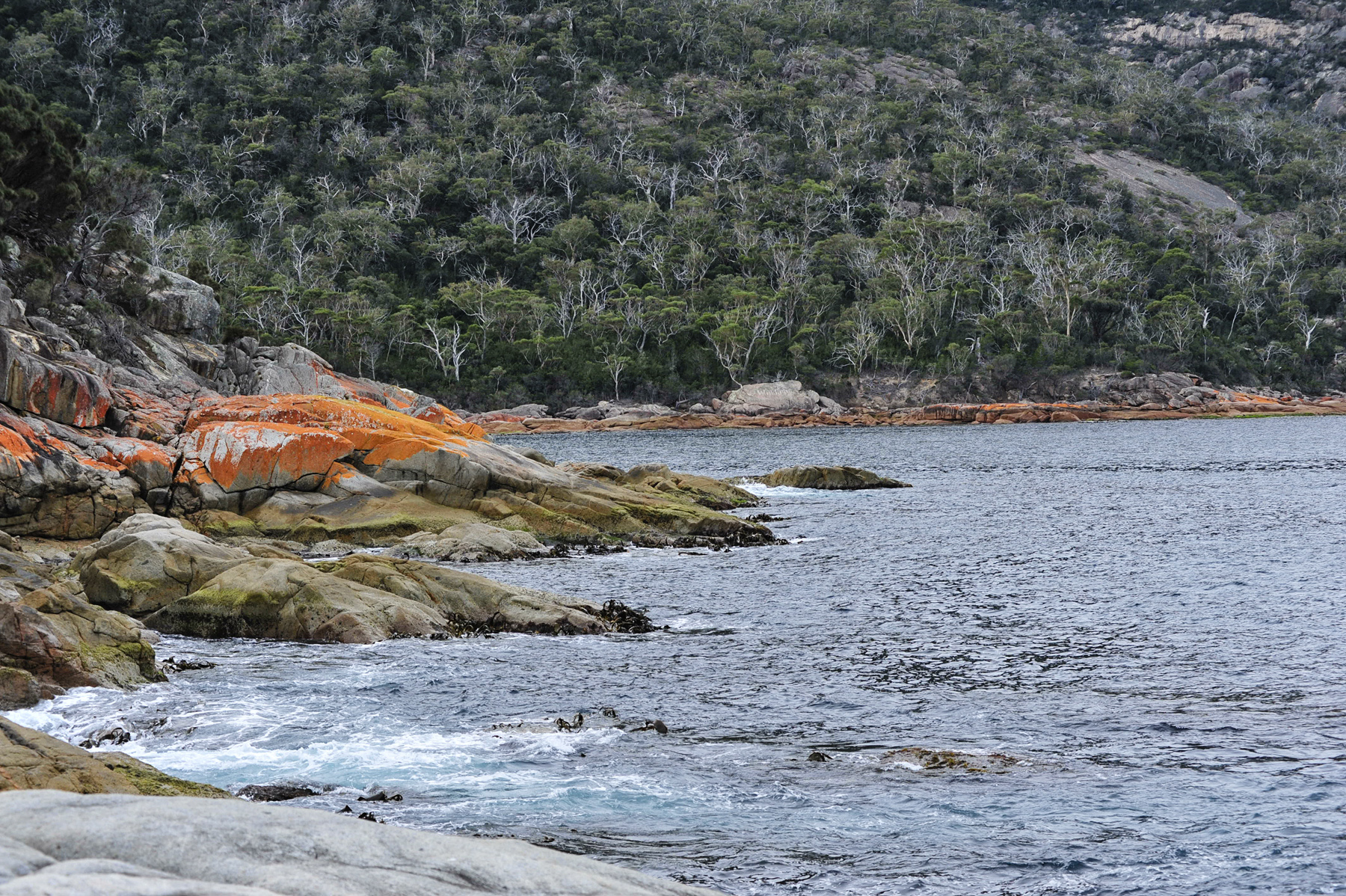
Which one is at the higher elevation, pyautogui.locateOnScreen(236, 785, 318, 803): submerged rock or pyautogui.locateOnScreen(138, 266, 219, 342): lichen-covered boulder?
pyautogui.locateOnScreen(138, 266, 219, 342): lichen-covered boulder

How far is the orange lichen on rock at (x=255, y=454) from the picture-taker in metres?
32.4

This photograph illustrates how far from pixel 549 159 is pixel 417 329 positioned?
44.5 metres

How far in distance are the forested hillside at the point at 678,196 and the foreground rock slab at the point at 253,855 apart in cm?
9105

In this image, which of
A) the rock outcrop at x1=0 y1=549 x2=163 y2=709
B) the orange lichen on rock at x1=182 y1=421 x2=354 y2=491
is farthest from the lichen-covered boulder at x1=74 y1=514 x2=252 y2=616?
the orange lichen on rock at x1=182 y1=421 x2=354 y2=491

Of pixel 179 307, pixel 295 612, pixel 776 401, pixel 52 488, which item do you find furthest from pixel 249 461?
pixel 776 401

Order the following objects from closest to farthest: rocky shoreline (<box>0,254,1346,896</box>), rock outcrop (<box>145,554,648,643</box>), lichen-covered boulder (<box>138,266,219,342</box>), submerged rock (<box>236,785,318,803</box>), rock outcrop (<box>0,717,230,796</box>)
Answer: rocky shoreline (<box>0,254,1346,896</box>) < rock outcrop (<box>0,717,230,796</box>) < submerged rock (<box>236,785,318,803</box>) < rock outcrop (<box>145,554,648,643</box>) < lichen-covered boulder (<box>138,266,219,342</box>)

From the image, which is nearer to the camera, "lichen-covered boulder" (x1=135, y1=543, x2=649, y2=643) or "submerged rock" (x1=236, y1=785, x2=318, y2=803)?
"submerged rock" (x1=236, y1=785, x2=318, y2=803)

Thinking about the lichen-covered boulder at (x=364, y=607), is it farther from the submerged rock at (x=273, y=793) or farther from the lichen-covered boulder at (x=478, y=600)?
the submerged rock at (x=273, y=793)

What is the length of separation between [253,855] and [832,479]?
Result: 47.6 meters

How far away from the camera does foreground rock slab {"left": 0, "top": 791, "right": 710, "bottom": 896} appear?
521 cm

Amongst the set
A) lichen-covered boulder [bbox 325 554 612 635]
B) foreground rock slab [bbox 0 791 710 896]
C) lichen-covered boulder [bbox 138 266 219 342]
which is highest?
lichen-covered boulder [bbox 138 266 219 342]

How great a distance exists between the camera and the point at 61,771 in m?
9.10

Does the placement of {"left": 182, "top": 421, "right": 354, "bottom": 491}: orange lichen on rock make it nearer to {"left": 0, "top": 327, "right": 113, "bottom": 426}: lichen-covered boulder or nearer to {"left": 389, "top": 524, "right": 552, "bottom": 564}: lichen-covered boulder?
{"left": 0, "top": 327, "right": 113, "bottom": 426}: lichen-covered boulder

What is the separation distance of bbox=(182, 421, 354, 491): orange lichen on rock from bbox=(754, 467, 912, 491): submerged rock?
25557 millimetres
